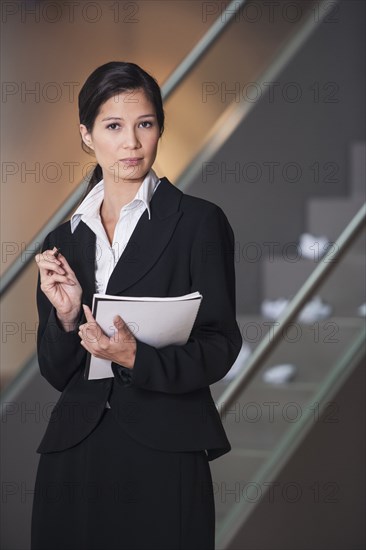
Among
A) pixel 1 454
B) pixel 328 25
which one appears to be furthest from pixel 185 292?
pixel 328 25

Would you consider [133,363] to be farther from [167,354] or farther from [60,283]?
[60,283]

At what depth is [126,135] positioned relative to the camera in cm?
148

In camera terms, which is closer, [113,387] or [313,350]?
[113,387]

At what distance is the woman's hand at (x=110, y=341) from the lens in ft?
4.54

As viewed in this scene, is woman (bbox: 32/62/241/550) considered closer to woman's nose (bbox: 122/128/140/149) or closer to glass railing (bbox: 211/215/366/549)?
woman's nose (bbox: 122/128/140/149)

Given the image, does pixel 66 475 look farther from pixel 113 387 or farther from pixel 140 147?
pixel 140 147

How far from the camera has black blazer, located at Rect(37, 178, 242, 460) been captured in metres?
1.43

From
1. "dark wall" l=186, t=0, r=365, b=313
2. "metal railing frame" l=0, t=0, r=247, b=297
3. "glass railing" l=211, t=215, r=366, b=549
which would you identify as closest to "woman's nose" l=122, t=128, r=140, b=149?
"metal railing frame" l=0, t=0, r=247, b=297

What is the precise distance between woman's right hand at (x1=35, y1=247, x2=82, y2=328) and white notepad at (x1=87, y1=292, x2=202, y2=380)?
0.30ft

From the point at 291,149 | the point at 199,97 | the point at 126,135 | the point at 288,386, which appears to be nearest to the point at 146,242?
the point at 126,135

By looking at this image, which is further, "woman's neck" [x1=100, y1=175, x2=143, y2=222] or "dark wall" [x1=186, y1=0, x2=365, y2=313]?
"dark wall" [x1=186, y1=0, x2=365, y2=313]

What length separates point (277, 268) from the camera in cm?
356

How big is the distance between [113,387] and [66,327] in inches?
5.2

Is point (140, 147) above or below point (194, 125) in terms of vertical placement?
below
